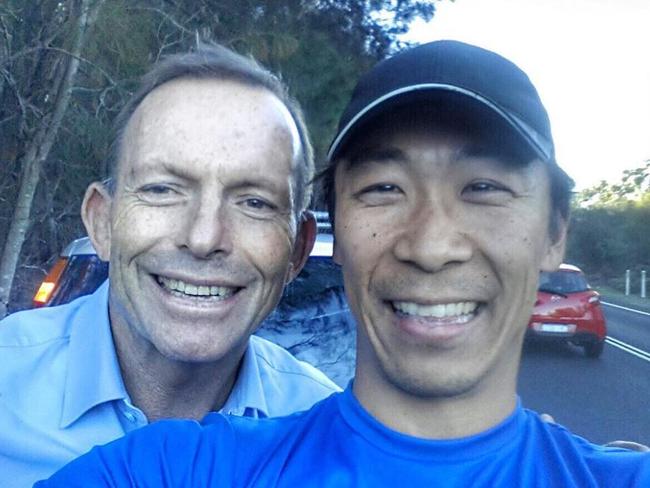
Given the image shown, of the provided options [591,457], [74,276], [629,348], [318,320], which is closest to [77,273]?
[74,276]

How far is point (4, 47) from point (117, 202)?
25.2ft

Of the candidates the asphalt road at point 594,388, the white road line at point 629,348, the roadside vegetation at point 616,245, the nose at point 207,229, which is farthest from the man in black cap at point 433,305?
the roadside vegetation at point 616,245

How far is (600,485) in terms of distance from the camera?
5.64ft

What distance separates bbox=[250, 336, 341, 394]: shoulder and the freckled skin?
1034mm

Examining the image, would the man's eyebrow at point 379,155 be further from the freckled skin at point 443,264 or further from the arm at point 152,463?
the arm at point 152,463

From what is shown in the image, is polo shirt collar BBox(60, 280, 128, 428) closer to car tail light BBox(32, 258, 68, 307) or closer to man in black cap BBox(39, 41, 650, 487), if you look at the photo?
man in black cap BBox(39, 41, 650, 487)

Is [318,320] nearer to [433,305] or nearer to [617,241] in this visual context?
[433,305]

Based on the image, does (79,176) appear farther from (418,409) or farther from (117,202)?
(418,409)

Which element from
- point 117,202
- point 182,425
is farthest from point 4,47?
point 182,425

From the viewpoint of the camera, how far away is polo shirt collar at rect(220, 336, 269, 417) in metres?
2.70

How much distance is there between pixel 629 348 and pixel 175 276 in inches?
621

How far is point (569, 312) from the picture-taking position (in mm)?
14570

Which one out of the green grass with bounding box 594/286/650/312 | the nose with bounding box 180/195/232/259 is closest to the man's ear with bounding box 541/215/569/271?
the nose with bounding box 180/195/232/259

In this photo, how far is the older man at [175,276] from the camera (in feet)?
8.04
